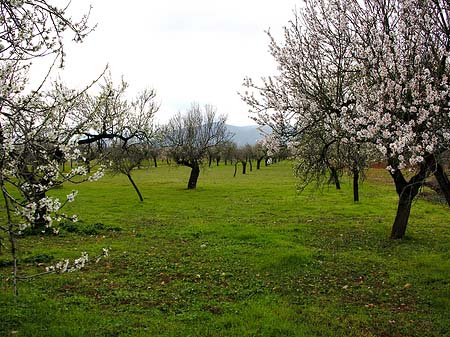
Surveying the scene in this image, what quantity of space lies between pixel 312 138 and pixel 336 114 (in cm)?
138

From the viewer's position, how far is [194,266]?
9.75 meters

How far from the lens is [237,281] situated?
8531 millimetres

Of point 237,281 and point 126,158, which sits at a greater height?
point 126,158

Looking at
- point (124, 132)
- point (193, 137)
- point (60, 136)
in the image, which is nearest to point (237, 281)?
point (60, 136)

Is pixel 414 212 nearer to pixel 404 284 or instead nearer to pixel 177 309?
pixel 404 284

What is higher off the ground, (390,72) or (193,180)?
(390,72)

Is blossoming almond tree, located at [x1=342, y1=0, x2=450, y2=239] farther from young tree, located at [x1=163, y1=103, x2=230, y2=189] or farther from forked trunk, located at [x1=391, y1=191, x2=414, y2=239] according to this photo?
young tree, located at [x1=163, y1=103, x2=230, y2=189]

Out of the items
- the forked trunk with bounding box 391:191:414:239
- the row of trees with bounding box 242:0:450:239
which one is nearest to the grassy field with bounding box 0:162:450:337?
the forked trunk with bounding box 391:191:414:239

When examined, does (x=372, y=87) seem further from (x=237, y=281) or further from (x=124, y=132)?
(x=124, y=132)

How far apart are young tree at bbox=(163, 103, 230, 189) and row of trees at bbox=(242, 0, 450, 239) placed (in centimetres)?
2135

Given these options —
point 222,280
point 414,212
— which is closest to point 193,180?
point 414,212

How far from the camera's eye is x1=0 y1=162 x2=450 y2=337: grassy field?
629 cm

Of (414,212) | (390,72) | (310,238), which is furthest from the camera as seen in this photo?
(414,212)

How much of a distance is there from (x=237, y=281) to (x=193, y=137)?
1096 inches
